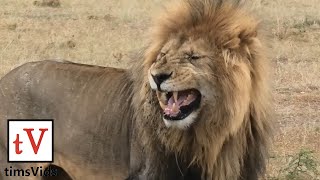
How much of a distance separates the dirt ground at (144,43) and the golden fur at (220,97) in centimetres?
30

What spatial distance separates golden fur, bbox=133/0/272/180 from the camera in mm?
3525

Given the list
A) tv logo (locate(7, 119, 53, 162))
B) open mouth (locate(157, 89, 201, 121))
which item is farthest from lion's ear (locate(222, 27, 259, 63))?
tv logo (locate(7, 119, 53, 162))

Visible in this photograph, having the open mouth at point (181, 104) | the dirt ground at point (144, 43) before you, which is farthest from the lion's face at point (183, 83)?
the dirt ground at point (144, 43)

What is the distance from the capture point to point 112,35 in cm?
1443

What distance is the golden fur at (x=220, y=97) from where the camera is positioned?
11.6 feet

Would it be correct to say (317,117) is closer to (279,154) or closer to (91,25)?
(279,154)

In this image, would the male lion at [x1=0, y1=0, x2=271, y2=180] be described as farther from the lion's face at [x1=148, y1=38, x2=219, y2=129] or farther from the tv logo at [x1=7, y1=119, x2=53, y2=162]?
the tv logo at [x1=7, y1=119, x2=53, y2=162]

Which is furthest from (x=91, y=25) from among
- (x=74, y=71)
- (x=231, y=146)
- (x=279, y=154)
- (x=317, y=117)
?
(x=231, y=146)

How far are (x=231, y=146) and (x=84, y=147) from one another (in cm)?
103

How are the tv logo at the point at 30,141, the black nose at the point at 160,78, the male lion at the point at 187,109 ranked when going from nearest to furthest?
1. the black nose at the point at 160,78
2. the male lion at the point at 187,109
3. the tv logo at the point at 30,141

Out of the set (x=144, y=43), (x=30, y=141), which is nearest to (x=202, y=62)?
(x=144, y=43)

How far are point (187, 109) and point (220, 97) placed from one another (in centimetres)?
16

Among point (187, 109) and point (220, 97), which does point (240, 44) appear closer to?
point (220, 97)

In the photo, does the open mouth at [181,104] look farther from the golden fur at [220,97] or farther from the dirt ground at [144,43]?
the dirt ground at [144,43]
